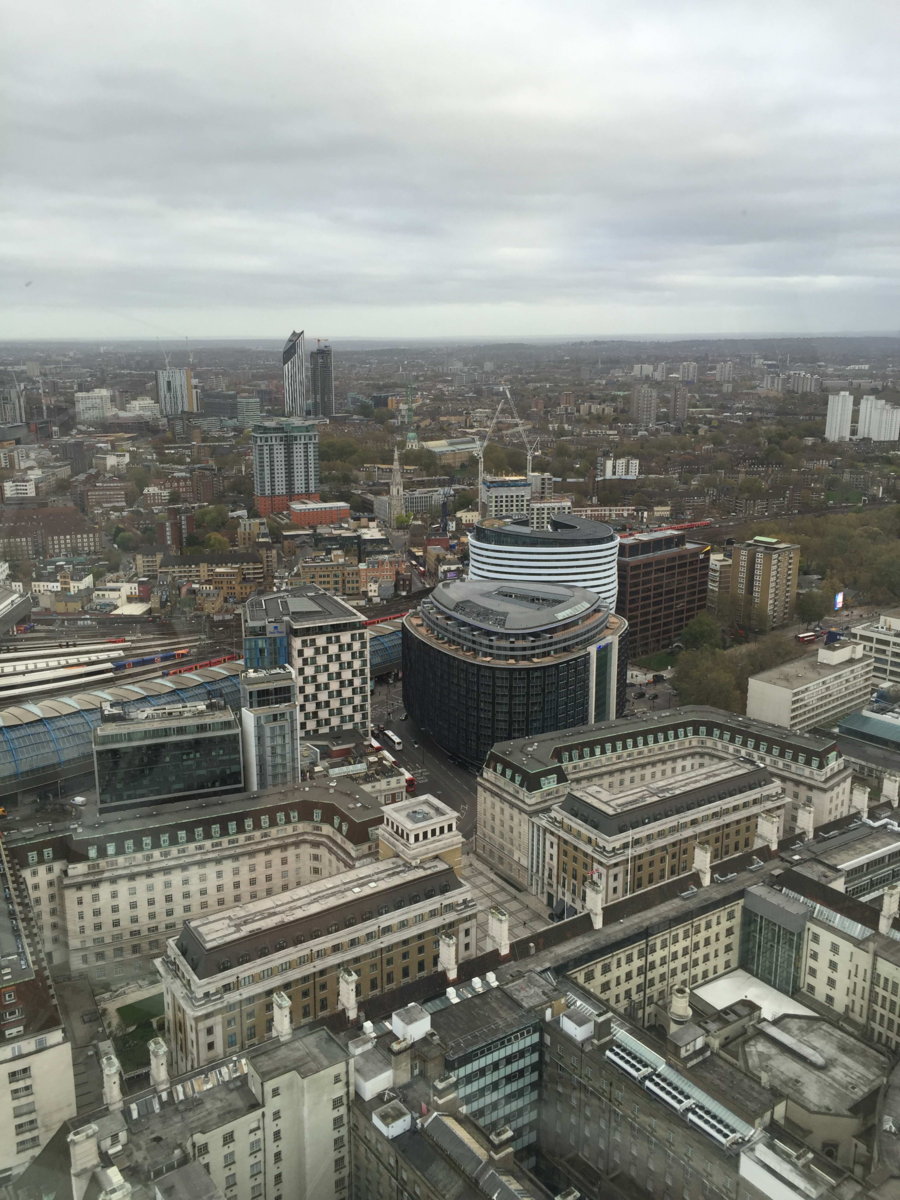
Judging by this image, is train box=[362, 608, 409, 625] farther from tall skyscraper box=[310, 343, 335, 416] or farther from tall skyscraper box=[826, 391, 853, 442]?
tall skyscraper box=[826, 391, 853, 442]

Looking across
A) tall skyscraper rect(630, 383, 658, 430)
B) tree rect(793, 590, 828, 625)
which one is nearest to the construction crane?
tall skyscraper rect(630, 383, 658, 430)

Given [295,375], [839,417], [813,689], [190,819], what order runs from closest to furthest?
[190,819] → [813,689] → [295,375] → [839,417]

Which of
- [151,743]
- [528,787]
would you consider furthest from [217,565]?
[528,787]

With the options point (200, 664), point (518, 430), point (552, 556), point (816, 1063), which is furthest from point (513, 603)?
point (518, 430)

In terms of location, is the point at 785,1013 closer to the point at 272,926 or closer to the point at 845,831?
the point at 845,831

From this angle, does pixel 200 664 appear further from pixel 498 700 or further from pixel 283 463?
pixel 283 463
